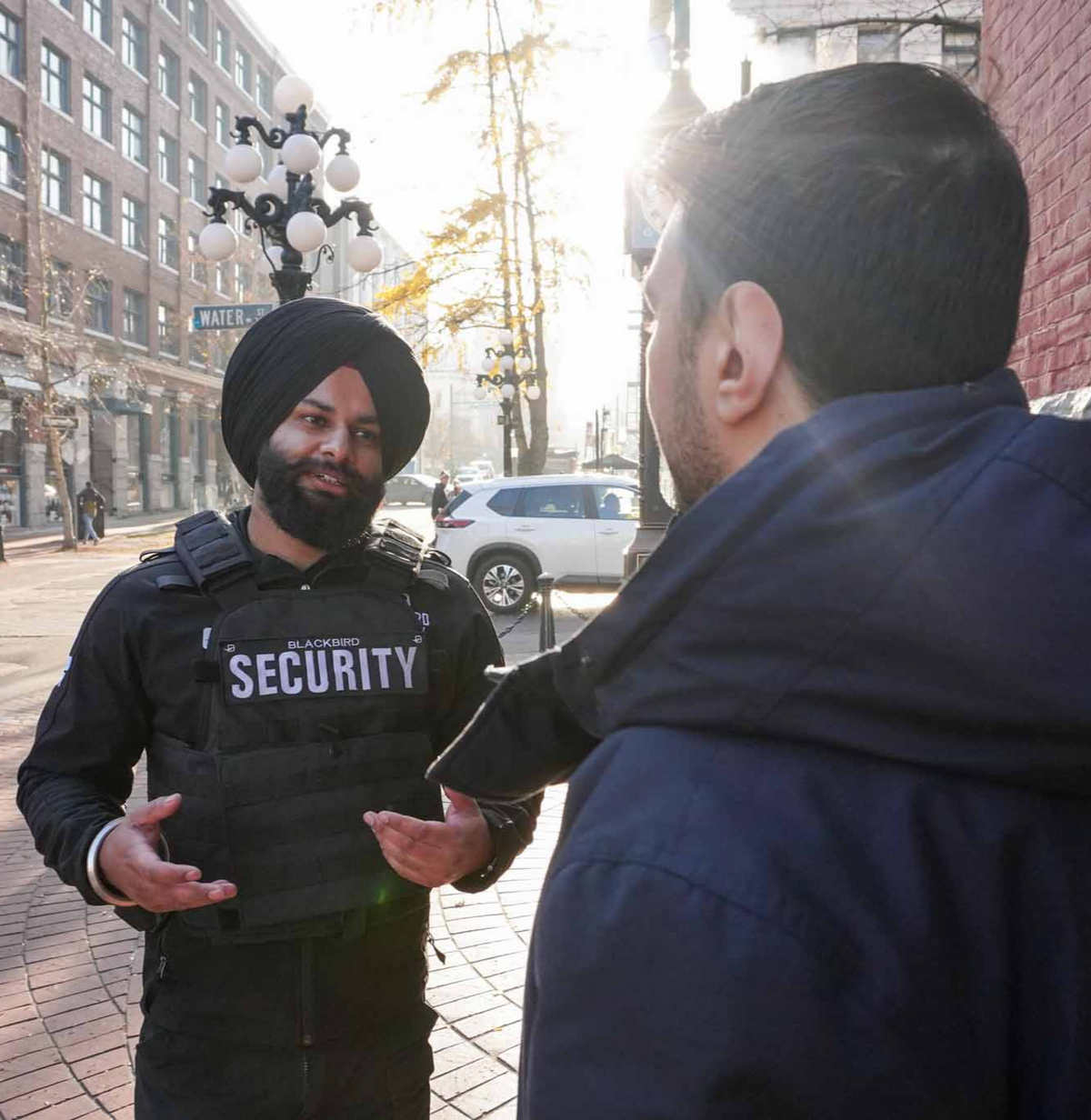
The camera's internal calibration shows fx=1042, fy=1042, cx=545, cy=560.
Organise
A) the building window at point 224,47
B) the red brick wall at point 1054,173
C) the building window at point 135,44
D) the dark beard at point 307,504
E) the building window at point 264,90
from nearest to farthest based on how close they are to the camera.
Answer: the dark beard at point 307,504 < the red brick wall at point 1054,173 < the building window at point 135,44 < the building window at point 224,47 < the building window at point 264,90

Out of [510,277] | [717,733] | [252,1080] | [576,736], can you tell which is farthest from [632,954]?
[510,277]

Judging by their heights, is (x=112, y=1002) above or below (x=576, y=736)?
below

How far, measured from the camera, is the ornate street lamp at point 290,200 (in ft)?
31.1

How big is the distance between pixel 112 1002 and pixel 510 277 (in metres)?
17.0

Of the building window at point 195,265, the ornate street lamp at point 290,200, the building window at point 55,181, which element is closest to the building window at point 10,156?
the building window at point 55,181

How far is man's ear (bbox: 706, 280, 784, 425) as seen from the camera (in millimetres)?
947

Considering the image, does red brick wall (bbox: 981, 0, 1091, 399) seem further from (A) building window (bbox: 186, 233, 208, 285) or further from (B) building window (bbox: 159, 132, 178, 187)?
(B) building window (bbox: 159, 132, 178, 187)

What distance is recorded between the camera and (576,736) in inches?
41.6

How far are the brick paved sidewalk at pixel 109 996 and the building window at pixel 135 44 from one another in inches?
1434

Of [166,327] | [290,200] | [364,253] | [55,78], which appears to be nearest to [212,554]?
[290,200]

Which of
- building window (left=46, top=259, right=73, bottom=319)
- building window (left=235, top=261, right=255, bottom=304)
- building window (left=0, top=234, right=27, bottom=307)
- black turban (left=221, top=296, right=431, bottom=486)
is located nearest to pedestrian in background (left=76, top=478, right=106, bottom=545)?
building window (left=46, top=259, right=73, bottom=319)

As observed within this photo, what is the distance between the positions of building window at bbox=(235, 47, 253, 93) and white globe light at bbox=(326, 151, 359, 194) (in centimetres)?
4020

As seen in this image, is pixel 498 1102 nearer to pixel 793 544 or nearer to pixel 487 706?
pixel 487 706

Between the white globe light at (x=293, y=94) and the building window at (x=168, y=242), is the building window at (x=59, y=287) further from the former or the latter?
the white globe light at (x=293, y=94)
